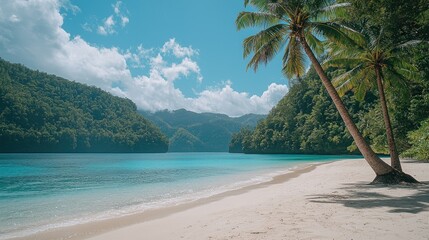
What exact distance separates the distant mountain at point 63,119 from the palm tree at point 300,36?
335ft

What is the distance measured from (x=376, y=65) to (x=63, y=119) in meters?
122

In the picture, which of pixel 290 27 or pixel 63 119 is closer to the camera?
pixel 290 27

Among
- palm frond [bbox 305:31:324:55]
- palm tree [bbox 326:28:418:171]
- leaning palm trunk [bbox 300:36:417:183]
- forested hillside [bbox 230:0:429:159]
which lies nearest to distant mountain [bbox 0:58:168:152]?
forested hillside [bbox 230:0:429:159]

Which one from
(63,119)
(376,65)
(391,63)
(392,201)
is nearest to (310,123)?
(391,63)

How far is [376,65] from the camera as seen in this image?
13.5 meters

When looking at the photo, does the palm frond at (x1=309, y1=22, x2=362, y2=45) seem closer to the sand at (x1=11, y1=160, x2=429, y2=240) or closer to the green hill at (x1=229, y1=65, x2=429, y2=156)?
the sand at (x1=11, y1=160, x2=429, y2=240)

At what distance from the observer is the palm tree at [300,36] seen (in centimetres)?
1196

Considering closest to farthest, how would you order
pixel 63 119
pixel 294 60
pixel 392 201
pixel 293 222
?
pixel 293 222 < pixel 392 201 < pixel 294 60 < pixel 63 119

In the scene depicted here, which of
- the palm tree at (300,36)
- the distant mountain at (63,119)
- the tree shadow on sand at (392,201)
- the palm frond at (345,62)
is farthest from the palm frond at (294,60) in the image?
the distant mountain at (63,119)

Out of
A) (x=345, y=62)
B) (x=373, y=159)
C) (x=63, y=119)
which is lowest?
(x=373, y=159)

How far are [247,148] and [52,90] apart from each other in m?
85.7

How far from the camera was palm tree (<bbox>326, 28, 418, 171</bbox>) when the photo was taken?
42.9 ft

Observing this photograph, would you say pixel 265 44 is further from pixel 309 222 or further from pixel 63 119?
pixel 63 119

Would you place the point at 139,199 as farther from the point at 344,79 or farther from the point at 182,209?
the point at 344,79
